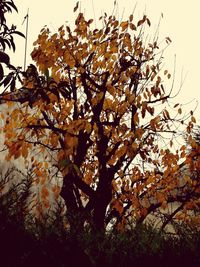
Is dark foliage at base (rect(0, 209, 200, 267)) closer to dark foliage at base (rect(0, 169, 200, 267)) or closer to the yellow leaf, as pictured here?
dark foliage at base (rect(0, 169, 200, 267))

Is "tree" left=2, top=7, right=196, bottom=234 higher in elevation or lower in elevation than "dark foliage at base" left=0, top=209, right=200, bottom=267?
higher

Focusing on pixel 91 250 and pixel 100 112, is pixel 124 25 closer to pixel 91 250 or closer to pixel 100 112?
pixel 100 112

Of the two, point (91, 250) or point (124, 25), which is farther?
point (124, 25)

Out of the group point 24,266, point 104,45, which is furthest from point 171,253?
point 104,45

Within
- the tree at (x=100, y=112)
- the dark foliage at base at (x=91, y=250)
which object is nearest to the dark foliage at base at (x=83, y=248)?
the dark foliage at base at (x=91, y=250)

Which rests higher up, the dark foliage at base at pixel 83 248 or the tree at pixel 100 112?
the tree at pixel 100 112

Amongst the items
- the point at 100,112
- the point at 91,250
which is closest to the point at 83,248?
the point at 91,250

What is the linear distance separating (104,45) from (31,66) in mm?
7614

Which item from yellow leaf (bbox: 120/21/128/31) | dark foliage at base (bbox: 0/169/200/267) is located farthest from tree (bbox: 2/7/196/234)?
dark foliage at base (bbox: 0/169/200/267)

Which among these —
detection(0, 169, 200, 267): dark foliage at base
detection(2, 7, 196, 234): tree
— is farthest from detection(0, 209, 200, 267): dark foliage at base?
detection(2, 7, 196, 234): tree

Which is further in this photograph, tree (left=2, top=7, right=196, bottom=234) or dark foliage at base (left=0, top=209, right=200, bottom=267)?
tree (left=2, top=7, right=196, bottom=234)

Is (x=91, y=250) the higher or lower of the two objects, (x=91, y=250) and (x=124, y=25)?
the lower

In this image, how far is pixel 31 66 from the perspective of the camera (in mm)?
5582

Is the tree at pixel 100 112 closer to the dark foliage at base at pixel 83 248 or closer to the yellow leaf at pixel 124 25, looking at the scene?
the yellow leaf at pixel 124 25
